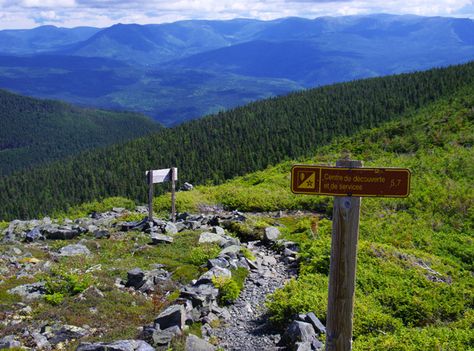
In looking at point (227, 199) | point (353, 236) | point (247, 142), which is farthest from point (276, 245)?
point (247, 142)

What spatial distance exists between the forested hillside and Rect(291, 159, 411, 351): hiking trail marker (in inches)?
3439

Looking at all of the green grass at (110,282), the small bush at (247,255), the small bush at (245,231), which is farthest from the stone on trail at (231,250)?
the small bush at (245,231)

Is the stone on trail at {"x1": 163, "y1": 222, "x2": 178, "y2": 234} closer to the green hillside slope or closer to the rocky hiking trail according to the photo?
the rocky hiking trail

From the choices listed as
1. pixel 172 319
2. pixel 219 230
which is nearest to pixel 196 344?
pixel 172 319

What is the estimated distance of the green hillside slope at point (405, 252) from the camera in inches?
421

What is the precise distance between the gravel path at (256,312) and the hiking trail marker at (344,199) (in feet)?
10.9

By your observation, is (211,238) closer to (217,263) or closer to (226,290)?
(217,263)

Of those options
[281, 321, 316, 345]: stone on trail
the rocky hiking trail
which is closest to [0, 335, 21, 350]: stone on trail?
the rocky hiking trail

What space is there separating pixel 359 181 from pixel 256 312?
6178 mm

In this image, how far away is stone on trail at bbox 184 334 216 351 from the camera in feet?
29.4

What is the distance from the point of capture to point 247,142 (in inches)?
4550

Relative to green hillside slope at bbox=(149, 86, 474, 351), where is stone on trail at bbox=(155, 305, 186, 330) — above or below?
above

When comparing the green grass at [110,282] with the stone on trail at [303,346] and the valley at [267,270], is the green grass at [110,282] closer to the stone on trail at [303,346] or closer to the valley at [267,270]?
the valley at [267,270]

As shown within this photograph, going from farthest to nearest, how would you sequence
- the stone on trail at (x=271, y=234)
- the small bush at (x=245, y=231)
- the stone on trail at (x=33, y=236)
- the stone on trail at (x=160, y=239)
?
the stone on trail at (x=33, y=236) < the small bush at (x=245, y=231) < the stone on trail at (x=271, y=234) < the stone on trail at (x=160, y=239)
